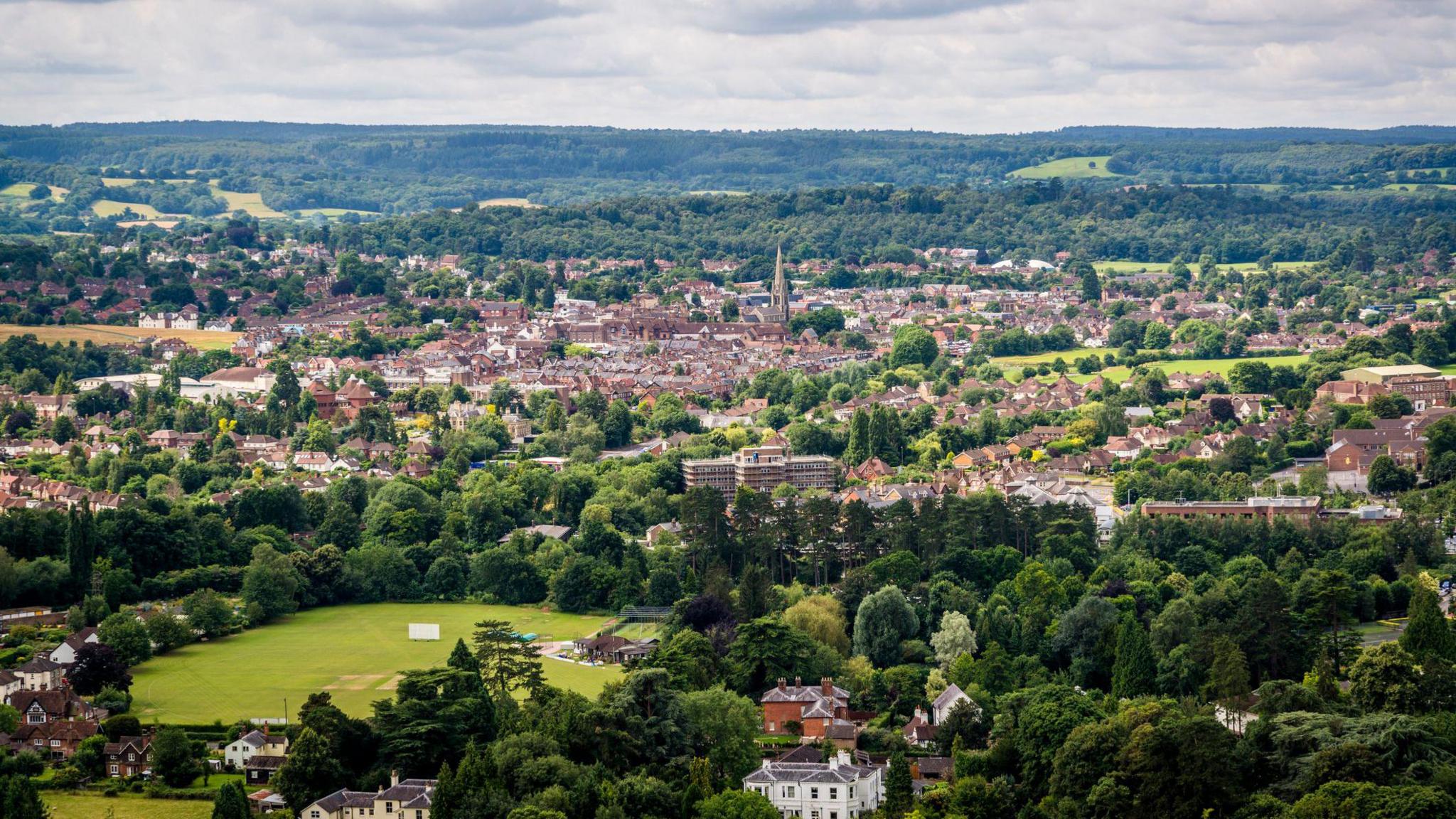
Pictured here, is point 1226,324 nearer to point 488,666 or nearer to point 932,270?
point 932,270

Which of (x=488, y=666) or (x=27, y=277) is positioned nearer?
(x=488, y=666)

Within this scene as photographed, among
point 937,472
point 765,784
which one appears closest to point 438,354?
point 937,472

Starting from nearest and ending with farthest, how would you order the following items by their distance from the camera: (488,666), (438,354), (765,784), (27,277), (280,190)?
1. (765,784)
2. (488,666)
3. (438,354)
4. (27,277)
5. (280,190)

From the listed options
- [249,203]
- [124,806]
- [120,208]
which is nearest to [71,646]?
[124,806]

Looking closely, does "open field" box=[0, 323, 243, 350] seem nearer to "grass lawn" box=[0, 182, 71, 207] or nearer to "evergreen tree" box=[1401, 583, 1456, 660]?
"evergreen tree" box=[1401, 583, 1456, 660]

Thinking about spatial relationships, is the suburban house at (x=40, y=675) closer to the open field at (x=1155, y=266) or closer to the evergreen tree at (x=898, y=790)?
the evergreen tree at (x=898, y=790)

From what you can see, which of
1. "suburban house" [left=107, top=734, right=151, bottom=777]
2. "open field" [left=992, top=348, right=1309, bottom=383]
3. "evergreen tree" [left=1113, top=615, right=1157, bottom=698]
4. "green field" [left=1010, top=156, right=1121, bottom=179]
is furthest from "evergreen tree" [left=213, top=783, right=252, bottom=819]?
"green field" [left=1010, top=156, right=1121, bottom=179]
